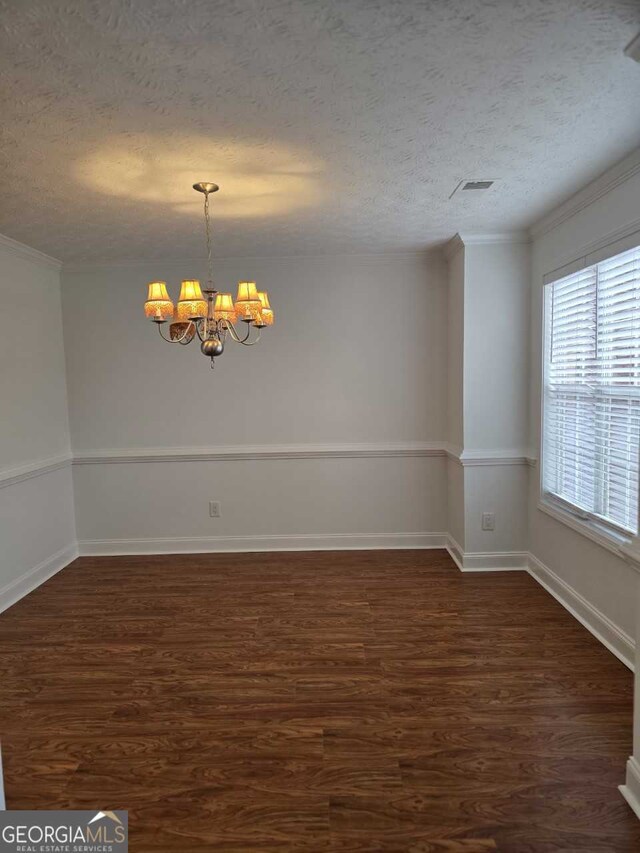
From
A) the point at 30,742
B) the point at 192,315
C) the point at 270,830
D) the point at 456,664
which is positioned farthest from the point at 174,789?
the point at 192,315

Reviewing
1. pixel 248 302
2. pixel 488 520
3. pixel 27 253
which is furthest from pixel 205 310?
pixel 488 520

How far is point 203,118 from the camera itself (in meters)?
1.96

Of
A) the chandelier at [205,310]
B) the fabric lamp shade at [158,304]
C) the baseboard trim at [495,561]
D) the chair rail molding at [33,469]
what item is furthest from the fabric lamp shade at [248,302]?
the baseboard trim at [495,561]

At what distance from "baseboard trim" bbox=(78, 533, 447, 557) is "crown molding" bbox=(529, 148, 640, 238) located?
9.14 feet

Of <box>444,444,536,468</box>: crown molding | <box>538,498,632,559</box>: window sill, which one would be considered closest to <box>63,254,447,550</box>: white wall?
<box>444,444,536,468</box>: crown molding

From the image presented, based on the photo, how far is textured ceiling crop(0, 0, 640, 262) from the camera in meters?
1.45

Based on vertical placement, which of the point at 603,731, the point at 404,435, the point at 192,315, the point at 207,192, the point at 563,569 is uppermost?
the point at 207,192

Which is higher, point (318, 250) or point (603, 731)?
point (318, 250)

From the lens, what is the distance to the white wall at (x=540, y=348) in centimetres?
255

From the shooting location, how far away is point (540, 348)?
3.56 metres

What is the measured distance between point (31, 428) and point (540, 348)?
3.89 m

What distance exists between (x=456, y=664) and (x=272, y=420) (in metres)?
2.48

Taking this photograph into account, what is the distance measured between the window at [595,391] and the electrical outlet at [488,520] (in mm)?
493

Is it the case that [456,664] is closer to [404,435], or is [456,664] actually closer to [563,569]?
[563,569]
